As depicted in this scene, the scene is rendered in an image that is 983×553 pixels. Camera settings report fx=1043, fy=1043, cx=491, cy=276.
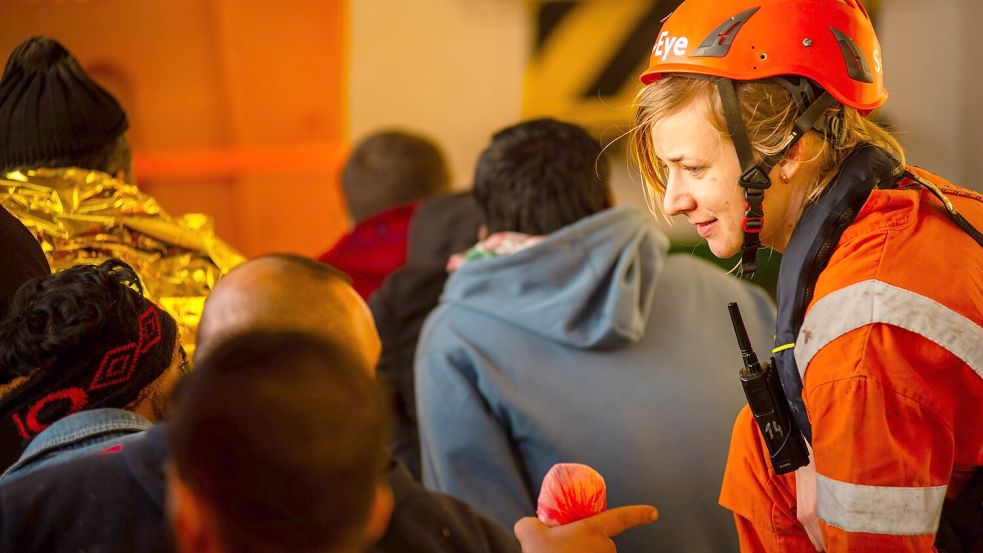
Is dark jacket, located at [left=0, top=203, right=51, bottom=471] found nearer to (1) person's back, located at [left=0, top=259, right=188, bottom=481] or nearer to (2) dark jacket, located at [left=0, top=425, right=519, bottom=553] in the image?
(1) person's back, located at [left=0, top=259, right=188, bottom=481]

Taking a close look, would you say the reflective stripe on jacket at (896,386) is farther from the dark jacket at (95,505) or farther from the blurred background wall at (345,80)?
the blurred background wall at (345,80)

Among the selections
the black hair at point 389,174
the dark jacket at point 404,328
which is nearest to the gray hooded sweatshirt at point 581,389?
the dark jacket at point 404,328

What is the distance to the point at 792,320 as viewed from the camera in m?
1.36

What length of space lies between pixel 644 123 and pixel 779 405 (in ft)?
1.47

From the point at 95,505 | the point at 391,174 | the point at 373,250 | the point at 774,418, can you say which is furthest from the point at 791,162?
the point at 391,174

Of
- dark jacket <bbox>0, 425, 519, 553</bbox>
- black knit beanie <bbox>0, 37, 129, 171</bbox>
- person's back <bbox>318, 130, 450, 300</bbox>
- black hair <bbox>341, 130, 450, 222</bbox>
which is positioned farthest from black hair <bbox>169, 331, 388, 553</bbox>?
black hair <bbox>341, 130, 450, 222</bbox>

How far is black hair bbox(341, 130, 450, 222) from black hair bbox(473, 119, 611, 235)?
1257 mm

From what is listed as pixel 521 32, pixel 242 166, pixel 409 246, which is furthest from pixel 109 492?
pixel 521 32

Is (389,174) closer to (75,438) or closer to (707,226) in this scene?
(707,226)

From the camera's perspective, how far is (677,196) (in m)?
1.47

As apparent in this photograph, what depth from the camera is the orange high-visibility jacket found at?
122 centimetres

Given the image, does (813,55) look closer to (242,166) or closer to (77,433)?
(77,433)

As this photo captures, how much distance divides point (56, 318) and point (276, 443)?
1.97ft

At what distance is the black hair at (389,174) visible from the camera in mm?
3602
